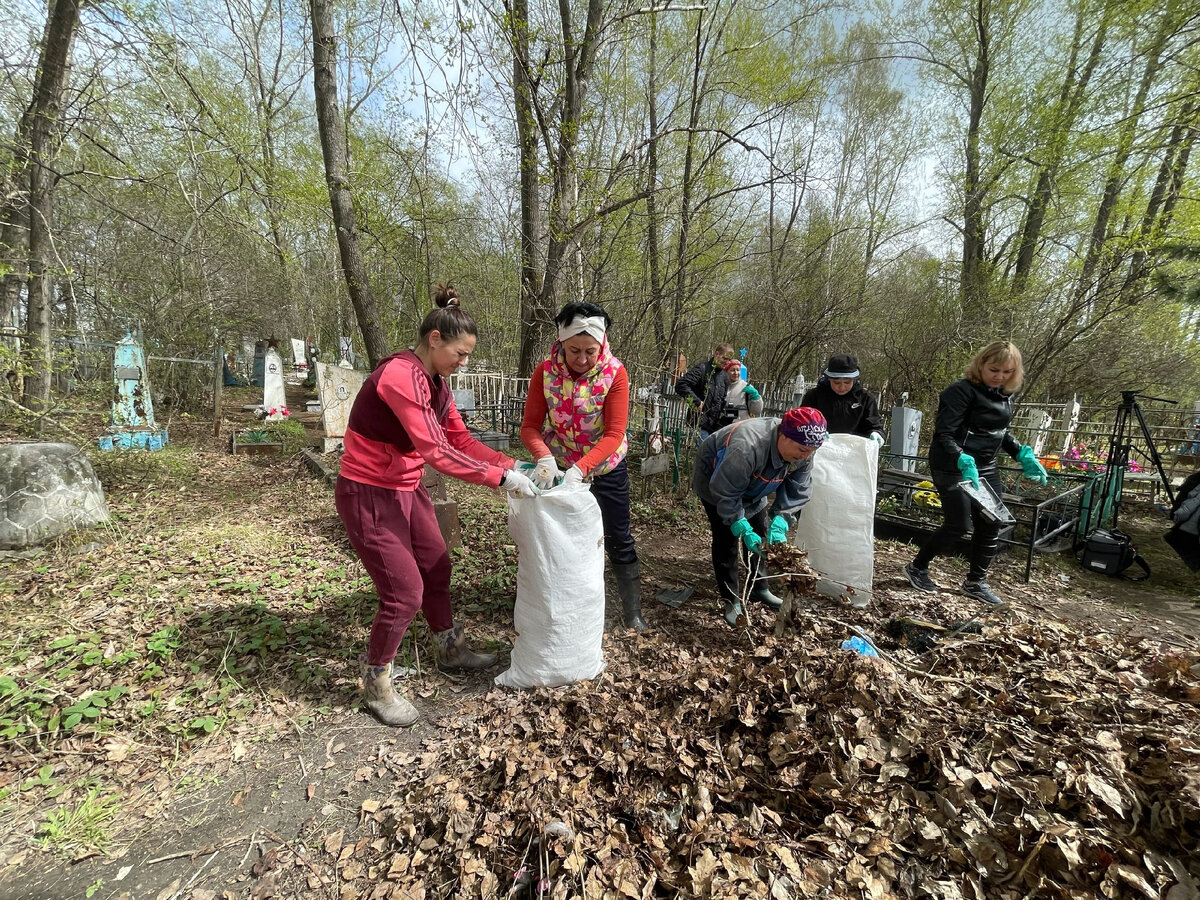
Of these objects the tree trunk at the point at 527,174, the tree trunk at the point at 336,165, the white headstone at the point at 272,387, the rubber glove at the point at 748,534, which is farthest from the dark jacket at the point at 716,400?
the white headstone at the point at 272,387

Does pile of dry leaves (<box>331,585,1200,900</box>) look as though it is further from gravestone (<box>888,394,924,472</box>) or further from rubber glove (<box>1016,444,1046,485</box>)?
gravestone (<box>888,394,924,472</box>)

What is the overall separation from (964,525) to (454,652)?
11.1 ft

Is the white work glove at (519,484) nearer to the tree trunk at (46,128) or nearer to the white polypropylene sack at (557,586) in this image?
the white polypropylene sack at (557,586)

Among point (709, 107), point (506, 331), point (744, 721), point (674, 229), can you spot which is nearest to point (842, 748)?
point (744, 721)

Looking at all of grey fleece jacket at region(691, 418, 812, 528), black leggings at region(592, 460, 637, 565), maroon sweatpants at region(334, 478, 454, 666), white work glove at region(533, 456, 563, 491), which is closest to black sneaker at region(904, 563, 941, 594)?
grey fleece jacket at region(691, 418, 812, 528)

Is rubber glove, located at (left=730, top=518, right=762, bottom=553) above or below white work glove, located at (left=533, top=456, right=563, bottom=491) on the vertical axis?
below

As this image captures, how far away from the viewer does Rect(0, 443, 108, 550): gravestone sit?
10.8 feet

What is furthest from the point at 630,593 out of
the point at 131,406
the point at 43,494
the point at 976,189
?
the point at 976,189

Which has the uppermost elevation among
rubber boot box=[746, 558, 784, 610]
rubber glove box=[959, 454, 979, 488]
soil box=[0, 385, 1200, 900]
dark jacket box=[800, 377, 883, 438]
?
dark jacket box=[800, 377, 883, 438]

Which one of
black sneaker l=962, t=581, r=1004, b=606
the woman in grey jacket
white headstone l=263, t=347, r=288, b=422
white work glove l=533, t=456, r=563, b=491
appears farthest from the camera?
white headstone l=263, t=347, r=288, b=422

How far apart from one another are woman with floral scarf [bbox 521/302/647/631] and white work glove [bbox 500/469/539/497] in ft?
0.31

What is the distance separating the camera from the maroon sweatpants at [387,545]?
2072mm

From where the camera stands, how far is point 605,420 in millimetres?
2584

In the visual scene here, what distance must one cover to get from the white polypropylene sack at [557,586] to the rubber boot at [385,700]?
0.48m
